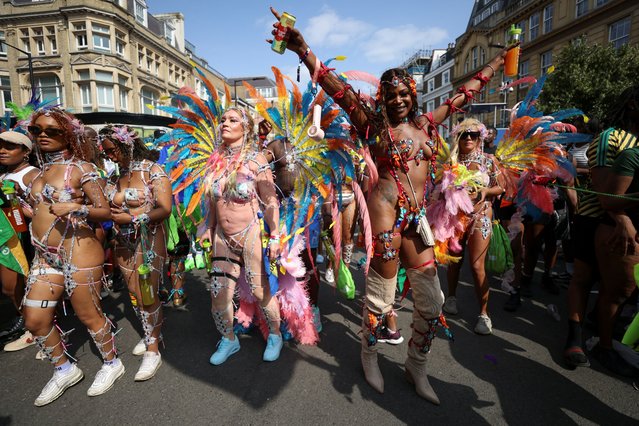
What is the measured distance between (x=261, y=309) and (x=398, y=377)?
125 centimetres

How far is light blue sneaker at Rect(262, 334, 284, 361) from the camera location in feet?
9.21

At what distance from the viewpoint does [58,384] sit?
93.7 inches

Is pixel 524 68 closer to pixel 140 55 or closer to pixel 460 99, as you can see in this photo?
pixel 460 99

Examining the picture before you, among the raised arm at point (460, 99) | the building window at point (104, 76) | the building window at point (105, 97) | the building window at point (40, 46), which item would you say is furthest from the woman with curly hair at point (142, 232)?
the building window at point (40, 46)

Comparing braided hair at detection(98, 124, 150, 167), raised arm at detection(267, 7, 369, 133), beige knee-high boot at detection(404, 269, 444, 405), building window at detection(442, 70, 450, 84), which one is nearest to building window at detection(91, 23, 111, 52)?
braided hair at detection(98, 124, 150, 167)

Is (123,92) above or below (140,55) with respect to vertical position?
below

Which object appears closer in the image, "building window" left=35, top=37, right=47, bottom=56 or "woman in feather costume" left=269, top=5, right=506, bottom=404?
"woman in feather costume" left=269, top=5, right=506, bottom=404

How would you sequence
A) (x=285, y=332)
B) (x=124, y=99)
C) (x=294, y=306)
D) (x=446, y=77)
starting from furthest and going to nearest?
(x=446, y=77) → (x=124, y=99) → (x=285, y=332) → (x=294, y=306)

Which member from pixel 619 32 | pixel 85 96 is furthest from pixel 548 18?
pixel 85 96

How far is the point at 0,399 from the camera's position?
7.70ft

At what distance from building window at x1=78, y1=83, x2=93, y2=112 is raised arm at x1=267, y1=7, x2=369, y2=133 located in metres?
27.0

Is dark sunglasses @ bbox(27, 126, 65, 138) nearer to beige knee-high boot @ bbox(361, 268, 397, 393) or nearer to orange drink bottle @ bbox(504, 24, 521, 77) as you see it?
beige knee-high boot @ bbox(361, 268, 397, 393)

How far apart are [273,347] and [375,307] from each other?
110cm

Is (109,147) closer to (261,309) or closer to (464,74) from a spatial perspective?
(261,309)
